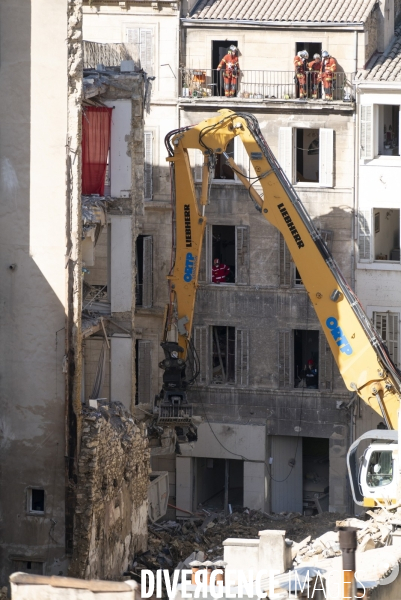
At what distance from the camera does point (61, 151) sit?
143ft

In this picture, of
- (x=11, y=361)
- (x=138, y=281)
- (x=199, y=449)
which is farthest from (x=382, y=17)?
(x=11, y=361)

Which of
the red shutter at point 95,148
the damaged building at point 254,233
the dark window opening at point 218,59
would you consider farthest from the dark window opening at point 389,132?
the red shutter at point 95,148

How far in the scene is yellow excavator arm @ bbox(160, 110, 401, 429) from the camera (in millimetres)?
48781

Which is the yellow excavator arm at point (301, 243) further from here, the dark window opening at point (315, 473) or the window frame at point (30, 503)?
the window frame at point (30, 503)

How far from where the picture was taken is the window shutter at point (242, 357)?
185ft

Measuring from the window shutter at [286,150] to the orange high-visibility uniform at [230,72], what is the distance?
2075 millimetres

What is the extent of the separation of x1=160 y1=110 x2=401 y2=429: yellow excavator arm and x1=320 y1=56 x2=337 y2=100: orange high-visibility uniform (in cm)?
556

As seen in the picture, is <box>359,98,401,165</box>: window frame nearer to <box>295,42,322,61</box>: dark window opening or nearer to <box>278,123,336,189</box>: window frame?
<box>278,123,336,189</box>: window frame

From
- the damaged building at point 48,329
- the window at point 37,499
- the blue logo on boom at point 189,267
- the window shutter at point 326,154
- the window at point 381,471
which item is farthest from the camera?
the window shutter at point 326,154

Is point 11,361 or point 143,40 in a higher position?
point 143,40

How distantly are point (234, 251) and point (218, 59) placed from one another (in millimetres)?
6243

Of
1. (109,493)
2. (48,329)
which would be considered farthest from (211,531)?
(48,329)

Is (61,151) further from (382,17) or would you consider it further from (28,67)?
(382,17)

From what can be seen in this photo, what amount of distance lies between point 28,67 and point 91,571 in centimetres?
1264
